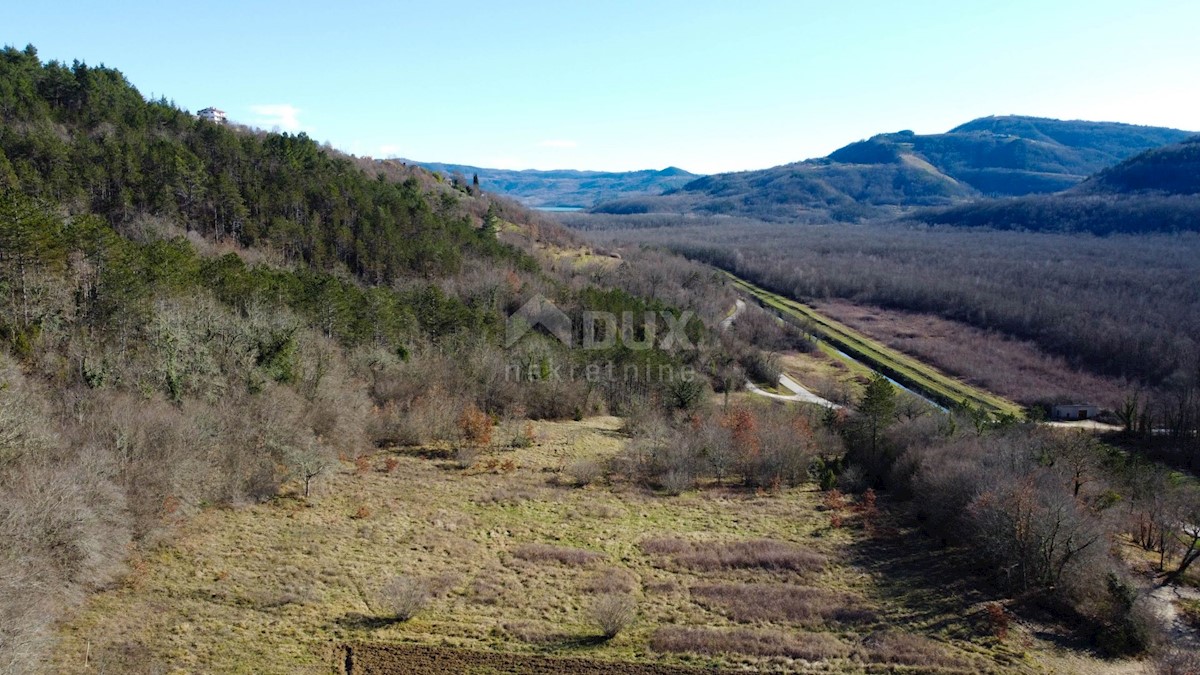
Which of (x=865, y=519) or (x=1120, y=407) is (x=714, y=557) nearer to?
(x=865, y=519)

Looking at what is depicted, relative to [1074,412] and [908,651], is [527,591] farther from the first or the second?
[1074,412]

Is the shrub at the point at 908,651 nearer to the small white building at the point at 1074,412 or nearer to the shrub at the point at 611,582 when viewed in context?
the shrub at the point at 611,582

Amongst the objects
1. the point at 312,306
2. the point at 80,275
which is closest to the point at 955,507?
the point at 312,306

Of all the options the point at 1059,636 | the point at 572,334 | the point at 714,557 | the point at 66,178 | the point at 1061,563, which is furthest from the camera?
the point at 572,334

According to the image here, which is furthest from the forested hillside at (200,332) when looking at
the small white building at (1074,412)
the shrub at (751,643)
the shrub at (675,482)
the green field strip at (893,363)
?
the small white building at (1074,412)

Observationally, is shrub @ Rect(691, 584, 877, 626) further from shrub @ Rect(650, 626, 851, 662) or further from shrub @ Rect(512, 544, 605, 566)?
shrub @ Rect(512, 544, 605, 566)

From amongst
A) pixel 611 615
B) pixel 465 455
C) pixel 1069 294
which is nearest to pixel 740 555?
pixel 611 615

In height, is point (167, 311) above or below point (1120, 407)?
above

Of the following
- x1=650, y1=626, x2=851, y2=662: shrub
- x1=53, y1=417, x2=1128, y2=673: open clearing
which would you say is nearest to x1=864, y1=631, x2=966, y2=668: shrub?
x1=53, y1=417, x2=1128, y2=673: open clearing
